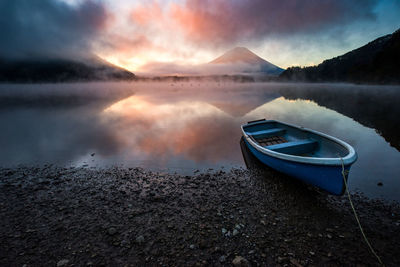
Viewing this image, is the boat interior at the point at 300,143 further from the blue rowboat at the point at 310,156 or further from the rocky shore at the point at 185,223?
the rocky shore at the point at 185,223

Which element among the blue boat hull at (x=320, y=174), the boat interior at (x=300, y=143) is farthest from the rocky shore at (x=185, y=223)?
the boat interior at (x=300, y=143)

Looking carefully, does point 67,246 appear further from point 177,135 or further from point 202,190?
point 177,135

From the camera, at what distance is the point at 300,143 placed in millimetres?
9789

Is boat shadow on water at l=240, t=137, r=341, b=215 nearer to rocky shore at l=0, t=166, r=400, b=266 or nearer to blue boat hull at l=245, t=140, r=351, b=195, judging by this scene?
rocky shore at l=0, t=166, r=400, b=266

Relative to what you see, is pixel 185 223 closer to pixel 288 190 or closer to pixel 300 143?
pixel 288 190

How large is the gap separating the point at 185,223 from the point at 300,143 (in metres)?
7.34

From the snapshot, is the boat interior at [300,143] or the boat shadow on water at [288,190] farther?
the boat interior at [300,143]

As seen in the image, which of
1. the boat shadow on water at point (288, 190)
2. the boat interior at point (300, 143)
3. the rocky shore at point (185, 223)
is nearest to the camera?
the rocky shore at point (185, 223)

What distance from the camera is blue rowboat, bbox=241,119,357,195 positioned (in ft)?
20.9

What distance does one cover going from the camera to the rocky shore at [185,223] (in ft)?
16.1

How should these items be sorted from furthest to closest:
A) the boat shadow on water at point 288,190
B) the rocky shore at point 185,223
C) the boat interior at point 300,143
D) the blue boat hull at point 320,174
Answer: the boat interior at point 300,143 < the boat shadow on water at point 288,190 < the blue boat hull at point 320,174 < the rocky shore at point 185,223

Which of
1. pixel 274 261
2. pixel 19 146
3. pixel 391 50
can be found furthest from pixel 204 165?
pixel 391 50

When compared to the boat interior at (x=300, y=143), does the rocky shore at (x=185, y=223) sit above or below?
below

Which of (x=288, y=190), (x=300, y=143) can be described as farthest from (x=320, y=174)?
(x=300, y=143)
